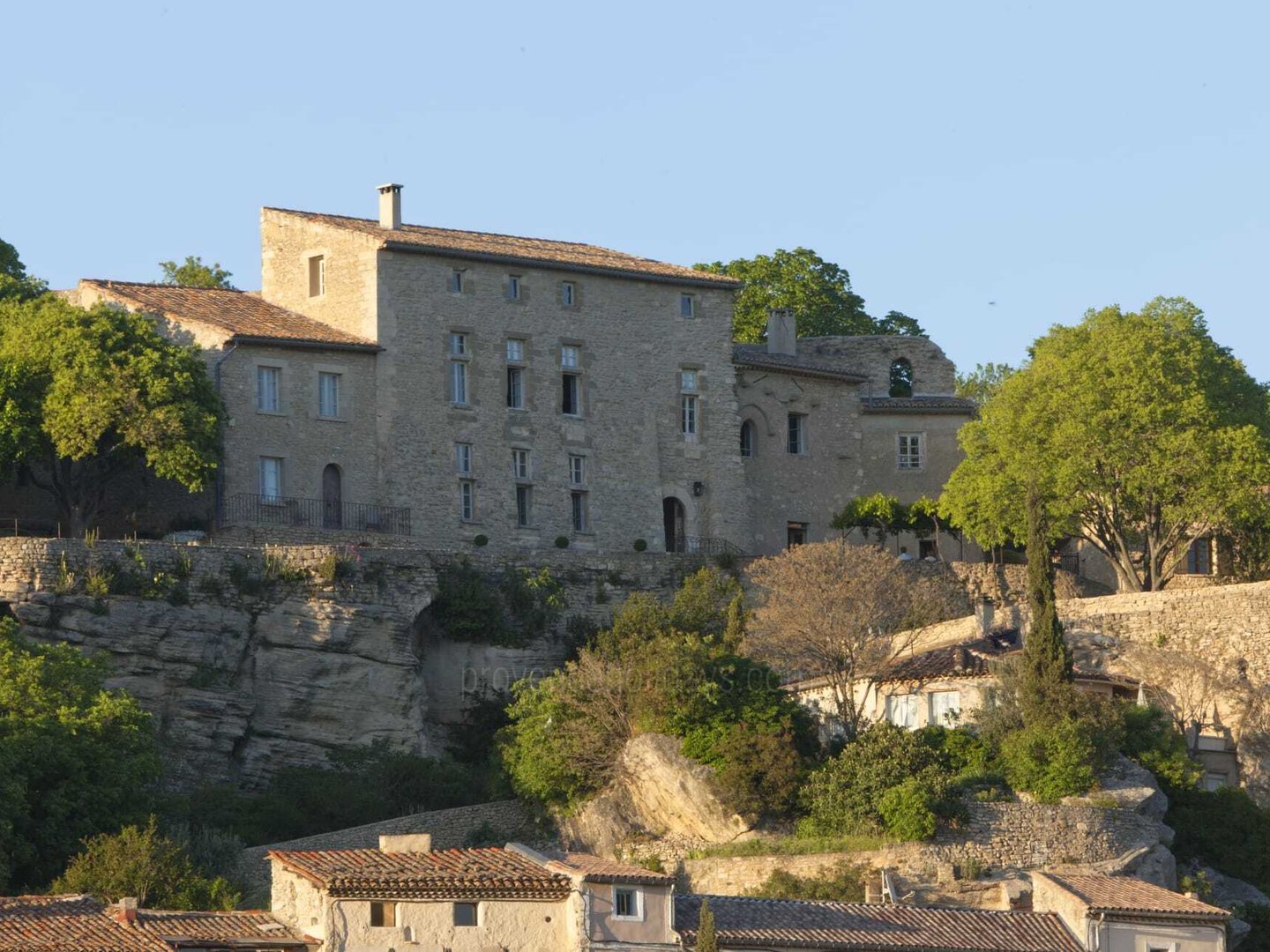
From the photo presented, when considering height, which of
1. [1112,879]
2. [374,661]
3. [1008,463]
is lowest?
[1112,879]

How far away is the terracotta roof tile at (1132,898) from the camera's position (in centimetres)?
5359

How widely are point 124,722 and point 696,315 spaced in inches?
1008

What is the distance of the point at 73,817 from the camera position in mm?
58969

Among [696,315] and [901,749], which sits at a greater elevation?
[696,315]

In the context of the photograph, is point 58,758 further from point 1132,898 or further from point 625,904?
point 1132,898

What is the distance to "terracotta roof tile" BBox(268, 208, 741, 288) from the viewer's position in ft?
255

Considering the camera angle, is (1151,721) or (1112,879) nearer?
(1112,879)

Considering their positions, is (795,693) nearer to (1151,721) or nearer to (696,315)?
(1151,721)

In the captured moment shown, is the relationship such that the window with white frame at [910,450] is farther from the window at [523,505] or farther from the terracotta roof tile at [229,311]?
the terracotta roof tile at [229,311]

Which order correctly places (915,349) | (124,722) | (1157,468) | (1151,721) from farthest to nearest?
(915,349)
(1157,468)
(1151,721)
(124,722)

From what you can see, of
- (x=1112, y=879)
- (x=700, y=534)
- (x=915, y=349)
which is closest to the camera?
(x=1112, y=879)

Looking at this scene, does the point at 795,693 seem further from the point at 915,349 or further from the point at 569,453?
the point at 915,349

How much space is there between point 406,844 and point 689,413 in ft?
93.9

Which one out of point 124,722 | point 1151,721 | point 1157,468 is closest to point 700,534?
point 1157,468
